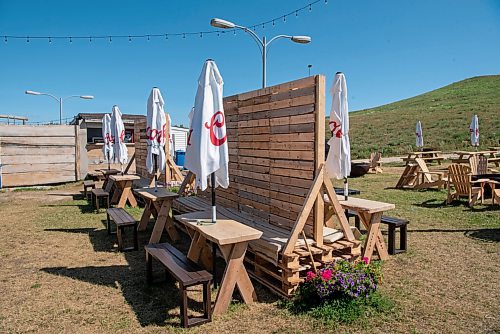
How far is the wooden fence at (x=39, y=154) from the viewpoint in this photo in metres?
15.1

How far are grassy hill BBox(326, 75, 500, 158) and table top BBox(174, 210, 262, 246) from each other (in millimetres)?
28390

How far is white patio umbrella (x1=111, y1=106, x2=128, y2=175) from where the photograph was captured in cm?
1090

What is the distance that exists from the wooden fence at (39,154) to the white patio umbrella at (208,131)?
13.4 meters

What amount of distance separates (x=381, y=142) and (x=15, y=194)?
36662 millimetres

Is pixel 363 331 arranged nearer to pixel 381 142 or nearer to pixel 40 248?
pixel 40 248

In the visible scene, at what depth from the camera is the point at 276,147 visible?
5.39 metres

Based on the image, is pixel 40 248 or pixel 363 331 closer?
pixel 363 331

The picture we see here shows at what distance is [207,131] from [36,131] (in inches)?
545

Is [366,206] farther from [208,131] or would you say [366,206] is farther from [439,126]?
[439,126]

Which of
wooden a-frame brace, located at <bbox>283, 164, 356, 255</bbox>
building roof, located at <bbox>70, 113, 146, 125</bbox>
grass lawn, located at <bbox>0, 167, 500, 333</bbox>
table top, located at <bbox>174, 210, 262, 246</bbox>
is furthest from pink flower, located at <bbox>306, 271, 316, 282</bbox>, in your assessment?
building roof, located at <bbox>70, 113, 146, 125</bbox>

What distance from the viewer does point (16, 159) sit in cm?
1517

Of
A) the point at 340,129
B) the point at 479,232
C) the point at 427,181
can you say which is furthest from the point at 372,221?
the point at 427,181

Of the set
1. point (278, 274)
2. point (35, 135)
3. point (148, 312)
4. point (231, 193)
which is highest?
point (35, 135)

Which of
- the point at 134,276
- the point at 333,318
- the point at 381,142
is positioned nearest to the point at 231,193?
the point at 134,276
